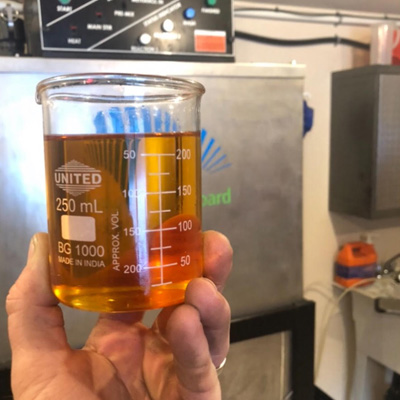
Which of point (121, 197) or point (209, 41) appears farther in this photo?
point (209, 41)

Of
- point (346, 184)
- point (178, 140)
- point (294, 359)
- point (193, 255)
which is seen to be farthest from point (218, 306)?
point (346, 184)

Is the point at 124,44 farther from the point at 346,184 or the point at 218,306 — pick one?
the point at 346,184

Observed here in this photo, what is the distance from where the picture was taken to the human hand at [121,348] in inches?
19.2

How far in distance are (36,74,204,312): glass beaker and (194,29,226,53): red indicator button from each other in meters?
0.57

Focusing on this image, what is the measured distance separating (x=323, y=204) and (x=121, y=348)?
1114mm

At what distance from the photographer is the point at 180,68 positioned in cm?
99

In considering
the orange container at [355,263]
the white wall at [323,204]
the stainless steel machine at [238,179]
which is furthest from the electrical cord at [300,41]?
the orange container at [355,263]

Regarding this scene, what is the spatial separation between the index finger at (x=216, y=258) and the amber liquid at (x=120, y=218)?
0.11 metres

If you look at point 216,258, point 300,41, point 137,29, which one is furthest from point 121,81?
point 300,41

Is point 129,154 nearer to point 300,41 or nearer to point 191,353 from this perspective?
point 191,353

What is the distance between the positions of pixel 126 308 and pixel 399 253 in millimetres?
1477

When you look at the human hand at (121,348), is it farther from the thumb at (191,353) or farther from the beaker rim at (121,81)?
the beaker rim at (121,81)

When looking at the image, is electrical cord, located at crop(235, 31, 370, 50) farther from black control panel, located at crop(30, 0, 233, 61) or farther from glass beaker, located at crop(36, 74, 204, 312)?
glass beaker, located at crop(36, 74, 204, 312)

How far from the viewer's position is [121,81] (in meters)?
0.47
